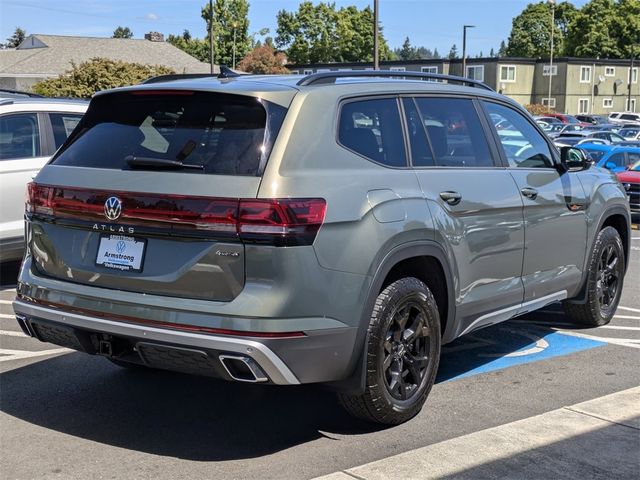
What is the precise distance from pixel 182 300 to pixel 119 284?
16.2 inches

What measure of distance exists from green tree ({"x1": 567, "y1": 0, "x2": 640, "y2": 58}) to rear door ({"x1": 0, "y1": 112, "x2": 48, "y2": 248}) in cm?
9371

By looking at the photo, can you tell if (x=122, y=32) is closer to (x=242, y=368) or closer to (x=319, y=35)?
(x=319, y=35)

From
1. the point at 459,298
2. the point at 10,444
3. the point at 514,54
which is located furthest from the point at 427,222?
the point at 514,54

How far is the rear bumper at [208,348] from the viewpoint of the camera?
3953 mm

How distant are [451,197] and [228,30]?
8830cm

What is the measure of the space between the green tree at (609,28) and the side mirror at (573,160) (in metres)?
93.8

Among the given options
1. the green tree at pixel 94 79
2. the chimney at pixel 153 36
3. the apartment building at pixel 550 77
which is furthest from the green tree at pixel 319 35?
the green tree at pixel 94 79

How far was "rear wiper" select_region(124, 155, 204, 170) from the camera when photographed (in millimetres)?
4207

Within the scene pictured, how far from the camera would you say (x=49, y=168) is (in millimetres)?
4793

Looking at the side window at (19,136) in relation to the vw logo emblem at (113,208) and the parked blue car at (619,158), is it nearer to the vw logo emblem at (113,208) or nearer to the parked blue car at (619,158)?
the vw logo emblem at (113,208)

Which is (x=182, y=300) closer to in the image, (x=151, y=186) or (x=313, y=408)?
(x=151, y=186)

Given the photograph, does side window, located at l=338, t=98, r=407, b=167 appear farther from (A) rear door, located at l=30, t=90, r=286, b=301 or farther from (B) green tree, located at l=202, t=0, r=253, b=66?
(B) green tree, located at l=202, t=0, r=253, b=66

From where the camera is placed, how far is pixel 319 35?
97.4 meters

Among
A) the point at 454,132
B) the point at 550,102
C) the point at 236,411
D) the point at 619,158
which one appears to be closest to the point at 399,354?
A: the point at 236,411
